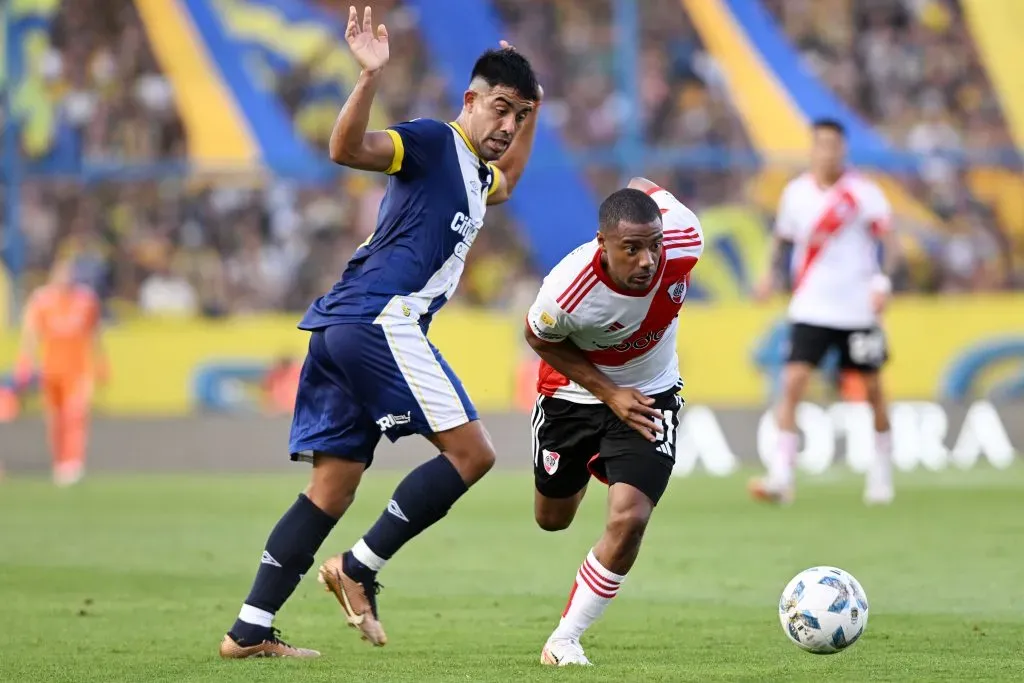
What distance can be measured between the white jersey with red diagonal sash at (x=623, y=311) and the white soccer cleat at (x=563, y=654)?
3.35 feet

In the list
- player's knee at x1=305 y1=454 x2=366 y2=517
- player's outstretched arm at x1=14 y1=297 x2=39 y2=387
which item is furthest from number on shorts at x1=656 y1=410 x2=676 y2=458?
player's outstretched arm at x1=14 y1=297 x2=39 y2=387

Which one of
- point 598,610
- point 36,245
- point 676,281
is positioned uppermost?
point 676,281

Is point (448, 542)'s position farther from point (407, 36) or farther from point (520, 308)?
point (407, 36)

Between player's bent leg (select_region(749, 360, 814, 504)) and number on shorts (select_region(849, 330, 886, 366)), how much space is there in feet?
1.19

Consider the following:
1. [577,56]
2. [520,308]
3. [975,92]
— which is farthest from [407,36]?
[975,92]

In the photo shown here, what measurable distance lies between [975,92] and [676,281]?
16.5 m

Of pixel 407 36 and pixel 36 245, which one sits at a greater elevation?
pixel 407 36

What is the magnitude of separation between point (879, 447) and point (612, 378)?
6.17m

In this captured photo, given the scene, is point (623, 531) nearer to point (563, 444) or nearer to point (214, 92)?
point (563, 444)

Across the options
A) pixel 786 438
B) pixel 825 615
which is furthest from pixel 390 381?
pixel 786 438

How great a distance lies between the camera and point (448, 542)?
10117 mm

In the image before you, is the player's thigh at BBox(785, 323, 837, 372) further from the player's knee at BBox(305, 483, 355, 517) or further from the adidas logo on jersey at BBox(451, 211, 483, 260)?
the player's knee at BBox(305, 483, 355, 517)

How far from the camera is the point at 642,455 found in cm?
576

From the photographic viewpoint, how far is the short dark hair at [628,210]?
5.43 m
